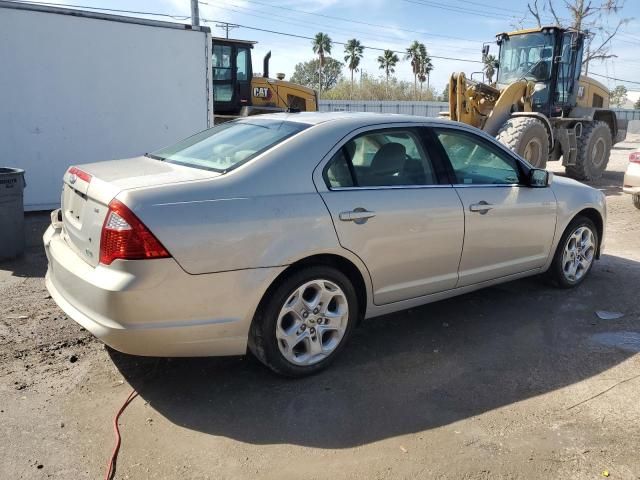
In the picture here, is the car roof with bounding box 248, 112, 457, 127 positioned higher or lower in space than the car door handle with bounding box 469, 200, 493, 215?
higher

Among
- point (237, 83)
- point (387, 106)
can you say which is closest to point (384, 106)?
point (387, 106)

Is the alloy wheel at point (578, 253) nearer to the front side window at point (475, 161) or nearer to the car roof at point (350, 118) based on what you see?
the front side window at point (475, 161)

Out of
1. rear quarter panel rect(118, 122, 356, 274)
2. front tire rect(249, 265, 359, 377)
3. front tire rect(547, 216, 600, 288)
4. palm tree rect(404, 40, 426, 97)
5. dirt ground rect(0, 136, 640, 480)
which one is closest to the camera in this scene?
dirt ground rect(0, 136, 640, 480)

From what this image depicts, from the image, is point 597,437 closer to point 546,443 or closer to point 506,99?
point 546,443

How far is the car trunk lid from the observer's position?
3.02m

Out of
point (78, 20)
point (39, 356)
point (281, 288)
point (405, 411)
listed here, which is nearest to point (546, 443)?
point (405, 411)

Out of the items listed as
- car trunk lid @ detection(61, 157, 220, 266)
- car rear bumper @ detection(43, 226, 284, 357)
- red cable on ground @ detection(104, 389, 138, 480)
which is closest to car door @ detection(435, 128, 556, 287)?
car rear bumper @ detection(43, 226, 284, 357)

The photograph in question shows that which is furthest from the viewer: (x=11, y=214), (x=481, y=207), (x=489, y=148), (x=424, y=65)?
(x=424, y=65)

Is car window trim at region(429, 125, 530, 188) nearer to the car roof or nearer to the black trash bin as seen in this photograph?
the car roof

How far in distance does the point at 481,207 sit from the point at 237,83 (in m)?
10.8

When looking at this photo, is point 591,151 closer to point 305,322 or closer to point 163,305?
point 305,322

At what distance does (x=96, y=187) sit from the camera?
10.3ft

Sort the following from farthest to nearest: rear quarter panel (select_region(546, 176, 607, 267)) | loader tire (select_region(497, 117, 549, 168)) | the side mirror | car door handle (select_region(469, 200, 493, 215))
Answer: loader tire (select_region(497, 117, 549, 168)), rear quarter panel (select_region(546, 176, 607, 267)), the side mirror, car door handle (select_region(469, 200, 493, 215))

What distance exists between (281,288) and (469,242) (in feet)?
5.24
